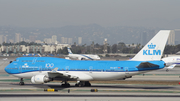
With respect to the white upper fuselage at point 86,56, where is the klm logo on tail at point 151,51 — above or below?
above

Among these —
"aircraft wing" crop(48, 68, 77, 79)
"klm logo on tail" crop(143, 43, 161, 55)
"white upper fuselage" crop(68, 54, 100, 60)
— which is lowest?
"aircraft wing" crop(48, 68, 77, 79)

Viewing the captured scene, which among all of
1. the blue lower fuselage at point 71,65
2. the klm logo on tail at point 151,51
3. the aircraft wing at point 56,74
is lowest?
the aircraft wing at point 56,74

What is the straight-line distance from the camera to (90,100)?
26203 millimetres

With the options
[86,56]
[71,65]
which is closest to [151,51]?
[71,65]

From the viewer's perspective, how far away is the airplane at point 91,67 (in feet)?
111

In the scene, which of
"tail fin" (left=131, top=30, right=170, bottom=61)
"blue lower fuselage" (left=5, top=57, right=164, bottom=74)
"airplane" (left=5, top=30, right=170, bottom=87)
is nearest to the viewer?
"airplane" (left=5, top=30, right=170, bottom=87)

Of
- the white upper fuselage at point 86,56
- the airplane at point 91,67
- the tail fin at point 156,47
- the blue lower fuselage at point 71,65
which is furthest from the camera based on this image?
the white upper fuselage at point 86,56

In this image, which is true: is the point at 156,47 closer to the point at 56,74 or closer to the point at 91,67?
the point at 91,67

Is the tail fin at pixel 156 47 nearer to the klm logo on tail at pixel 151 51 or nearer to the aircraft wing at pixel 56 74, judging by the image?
the klm logo on tail at pixel 151 51

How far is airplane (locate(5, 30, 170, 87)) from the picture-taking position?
33844 mm

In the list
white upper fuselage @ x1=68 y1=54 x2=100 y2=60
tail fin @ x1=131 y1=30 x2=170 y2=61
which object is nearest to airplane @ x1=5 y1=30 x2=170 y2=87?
tail fin @ x1=131 y1=30 x2=170 y2=61

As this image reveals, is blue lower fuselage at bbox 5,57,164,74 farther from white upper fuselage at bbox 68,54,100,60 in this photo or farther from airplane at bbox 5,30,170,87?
white upper fuselage at bbox 68,54,100,60

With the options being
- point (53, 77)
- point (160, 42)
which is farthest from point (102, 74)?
point (160, 42)

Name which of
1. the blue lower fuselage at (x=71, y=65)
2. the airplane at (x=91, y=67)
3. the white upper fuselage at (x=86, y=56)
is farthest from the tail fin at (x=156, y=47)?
the white upper fuselage at (x=86, y=56)
